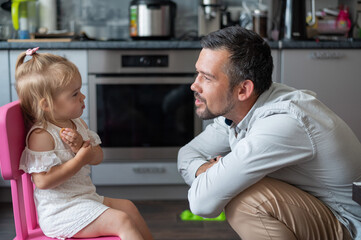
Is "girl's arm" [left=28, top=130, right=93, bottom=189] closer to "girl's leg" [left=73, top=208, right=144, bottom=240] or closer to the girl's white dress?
the girl's white dress

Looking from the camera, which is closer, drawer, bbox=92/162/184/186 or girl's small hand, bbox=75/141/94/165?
girl's small hand, bbox=75/141/94/165

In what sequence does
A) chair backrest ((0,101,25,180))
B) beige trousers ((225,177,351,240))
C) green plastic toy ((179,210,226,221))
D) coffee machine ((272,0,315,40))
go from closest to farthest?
1. chair backrest ((0,101,25,180))
2. beige trousers ((225,177,351,240))
3. green plastic toy ((179,210,226,221))
4. coffee machine ((272,0,315,40))

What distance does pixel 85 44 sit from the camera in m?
2.85

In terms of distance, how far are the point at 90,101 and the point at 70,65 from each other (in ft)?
4.61

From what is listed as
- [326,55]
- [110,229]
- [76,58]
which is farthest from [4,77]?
[326,55]

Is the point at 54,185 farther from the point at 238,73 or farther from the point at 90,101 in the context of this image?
the point at 90,101

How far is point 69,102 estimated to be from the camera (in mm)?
1513

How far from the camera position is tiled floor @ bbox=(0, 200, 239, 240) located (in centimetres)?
242

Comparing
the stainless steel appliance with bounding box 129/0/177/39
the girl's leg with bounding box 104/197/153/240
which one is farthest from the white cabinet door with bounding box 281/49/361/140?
the girl's leg with bounding box 104/197/153/240

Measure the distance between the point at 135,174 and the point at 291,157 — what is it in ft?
5.48

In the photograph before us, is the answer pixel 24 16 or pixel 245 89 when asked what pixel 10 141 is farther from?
pixel 24 16

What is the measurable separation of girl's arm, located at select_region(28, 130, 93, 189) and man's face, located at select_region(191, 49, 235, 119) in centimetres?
45

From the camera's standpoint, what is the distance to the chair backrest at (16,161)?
1301 millimetres

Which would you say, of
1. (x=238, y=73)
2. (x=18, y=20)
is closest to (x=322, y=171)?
(x=238, y=73)
